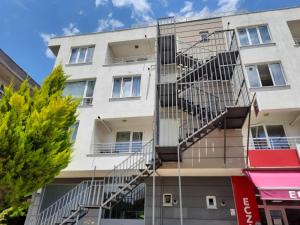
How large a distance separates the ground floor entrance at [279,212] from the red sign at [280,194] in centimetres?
228

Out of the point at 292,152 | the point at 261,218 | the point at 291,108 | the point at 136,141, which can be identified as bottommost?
the point at 261,218

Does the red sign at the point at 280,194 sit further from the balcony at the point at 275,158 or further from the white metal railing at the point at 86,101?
the white metal railing at the point at 86,101

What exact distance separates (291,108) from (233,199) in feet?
16.8

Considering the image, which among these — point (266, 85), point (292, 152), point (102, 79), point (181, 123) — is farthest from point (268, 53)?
point (102, 79)

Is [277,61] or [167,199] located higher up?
[277,61]

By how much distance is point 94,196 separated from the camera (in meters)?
10.2

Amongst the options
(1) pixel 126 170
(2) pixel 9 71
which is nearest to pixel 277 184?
(1) pixel 126 170

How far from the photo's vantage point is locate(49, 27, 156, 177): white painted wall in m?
11.2

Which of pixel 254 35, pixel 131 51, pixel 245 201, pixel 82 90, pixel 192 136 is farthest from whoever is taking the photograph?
pixel 131 51

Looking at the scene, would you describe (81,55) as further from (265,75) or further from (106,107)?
(265,75)

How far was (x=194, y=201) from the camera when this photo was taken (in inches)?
409

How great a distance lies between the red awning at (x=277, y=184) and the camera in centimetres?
827

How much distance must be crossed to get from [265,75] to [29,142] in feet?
39.1

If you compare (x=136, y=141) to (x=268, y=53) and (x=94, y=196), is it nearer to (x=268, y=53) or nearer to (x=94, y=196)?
(x=94, y=196)
